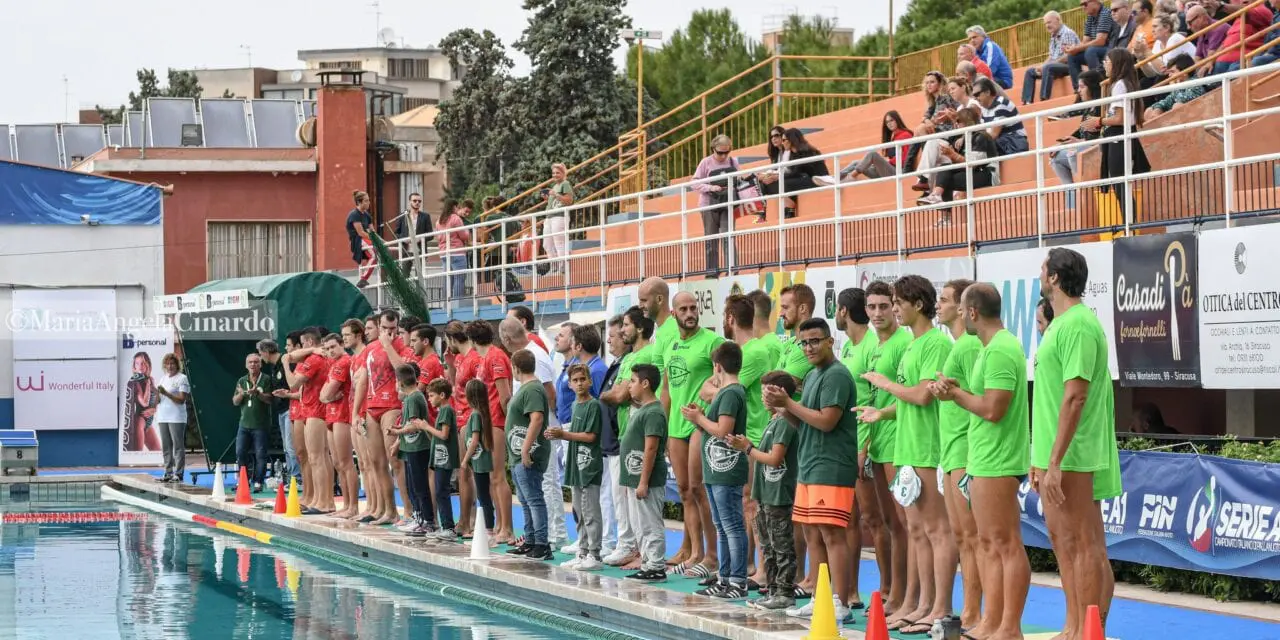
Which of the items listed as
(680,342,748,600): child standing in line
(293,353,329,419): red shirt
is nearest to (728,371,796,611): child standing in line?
(680,342,748,600): child standing in line

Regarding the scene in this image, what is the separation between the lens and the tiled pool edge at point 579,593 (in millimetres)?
9945

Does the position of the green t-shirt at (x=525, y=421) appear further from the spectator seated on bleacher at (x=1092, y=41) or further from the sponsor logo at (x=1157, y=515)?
the spectator seated on bleacher at (x=1092, y=41)

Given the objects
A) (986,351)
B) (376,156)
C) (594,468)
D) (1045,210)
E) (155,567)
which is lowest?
(155,567)

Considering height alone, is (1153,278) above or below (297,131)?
below

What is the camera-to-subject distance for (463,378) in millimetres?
14586

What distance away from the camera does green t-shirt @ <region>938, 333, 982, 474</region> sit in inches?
347

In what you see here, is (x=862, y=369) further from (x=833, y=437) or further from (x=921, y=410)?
(x=921, y=410)

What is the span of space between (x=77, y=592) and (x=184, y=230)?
937 inches

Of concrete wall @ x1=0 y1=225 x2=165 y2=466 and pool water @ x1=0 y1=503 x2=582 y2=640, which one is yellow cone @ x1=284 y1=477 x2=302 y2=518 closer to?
pool water @ x1=0 y1=503 x2=582 y2=640

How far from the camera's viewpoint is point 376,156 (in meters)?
37.5

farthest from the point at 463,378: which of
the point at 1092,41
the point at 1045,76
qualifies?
the point at 1045,76

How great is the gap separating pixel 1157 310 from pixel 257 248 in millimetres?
28566

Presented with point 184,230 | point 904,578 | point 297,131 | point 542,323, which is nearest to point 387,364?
point 542,323

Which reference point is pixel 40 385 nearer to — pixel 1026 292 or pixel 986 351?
pixel 1026 292
